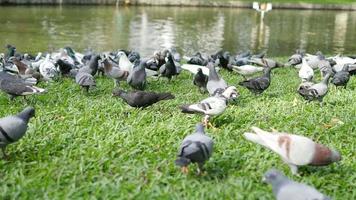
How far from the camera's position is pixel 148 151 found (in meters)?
5.65

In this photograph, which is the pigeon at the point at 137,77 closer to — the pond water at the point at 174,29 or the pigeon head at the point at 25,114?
the pigeon head at the point at 25,114

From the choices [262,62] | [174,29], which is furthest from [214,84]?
[174,29]

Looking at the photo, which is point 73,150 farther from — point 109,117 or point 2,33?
point 2,33

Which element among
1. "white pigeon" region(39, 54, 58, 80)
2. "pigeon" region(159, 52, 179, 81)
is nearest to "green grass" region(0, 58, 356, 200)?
"white pigeon" region(39, 54, 58, 80)

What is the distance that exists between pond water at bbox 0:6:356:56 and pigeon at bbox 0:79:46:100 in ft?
39.9

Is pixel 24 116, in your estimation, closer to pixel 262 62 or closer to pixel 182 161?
pixel 182 161

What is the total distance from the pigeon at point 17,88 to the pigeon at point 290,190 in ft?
14.0

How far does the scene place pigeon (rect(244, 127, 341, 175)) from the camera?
15.9ft

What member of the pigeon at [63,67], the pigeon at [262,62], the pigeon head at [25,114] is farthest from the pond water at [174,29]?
the pigeon head at [25,114]

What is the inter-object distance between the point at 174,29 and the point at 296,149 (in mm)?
24907

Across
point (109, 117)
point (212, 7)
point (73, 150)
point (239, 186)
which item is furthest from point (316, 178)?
point (212, 7)

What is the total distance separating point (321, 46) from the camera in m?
24.8

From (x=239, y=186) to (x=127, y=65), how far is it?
242 inches

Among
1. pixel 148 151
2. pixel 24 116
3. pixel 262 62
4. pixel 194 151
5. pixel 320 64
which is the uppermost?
pixel 24 116
